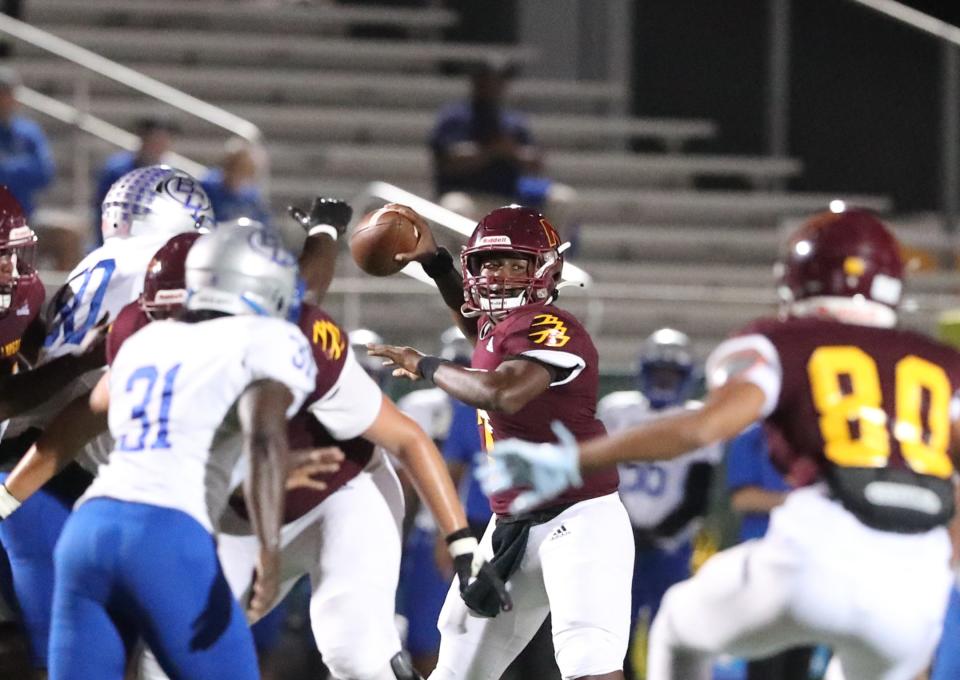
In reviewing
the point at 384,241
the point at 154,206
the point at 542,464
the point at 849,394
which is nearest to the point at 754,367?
the point at 849,394

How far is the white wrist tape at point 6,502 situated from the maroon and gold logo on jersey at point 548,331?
62.1 inches

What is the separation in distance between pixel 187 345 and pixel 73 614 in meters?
0.70

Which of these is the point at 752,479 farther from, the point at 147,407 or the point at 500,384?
the point at 147,407

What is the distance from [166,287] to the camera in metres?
4.89

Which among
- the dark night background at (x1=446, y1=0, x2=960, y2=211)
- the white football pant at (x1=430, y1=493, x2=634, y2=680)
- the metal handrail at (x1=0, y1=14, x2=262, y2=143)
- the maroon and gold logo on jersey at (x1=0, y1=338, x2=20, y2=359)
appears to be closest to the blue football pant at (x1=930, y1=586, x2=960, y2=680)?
the white football pant at (x1=430, y1=493, x2=634, y2=680)

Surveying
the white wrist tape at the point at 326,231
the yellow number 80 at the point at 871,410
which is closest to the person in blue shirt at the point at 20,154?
the white wrist tape at the point at 326,231

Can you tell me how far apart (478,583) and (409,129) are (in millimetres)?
7782

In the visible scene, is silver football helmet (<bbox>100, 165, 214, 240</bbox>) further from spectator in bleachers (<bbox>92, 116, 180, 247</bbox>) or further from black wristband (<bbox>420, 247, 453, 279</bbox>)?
spectator in bleachers (<bbox>92, 116, 180, 247</bbox>)

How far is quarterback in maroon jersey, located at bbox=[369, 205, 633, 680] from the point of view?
5.29 metres

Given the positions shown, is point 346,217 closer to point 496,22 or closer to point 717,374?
point 717,374

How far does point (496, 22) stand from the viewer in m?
14.2

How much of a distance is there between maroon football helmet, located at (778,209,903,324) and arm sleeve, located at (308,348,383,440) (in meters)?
1.30

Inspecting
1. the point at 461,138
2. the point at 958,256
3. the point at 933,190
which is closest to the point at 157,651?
the point at 461,138

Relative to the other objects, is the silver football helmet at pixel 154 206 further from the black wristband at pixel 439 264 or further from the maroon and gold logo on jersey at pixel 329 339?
the maroon and gold logo on jersey at pixel 329 339
